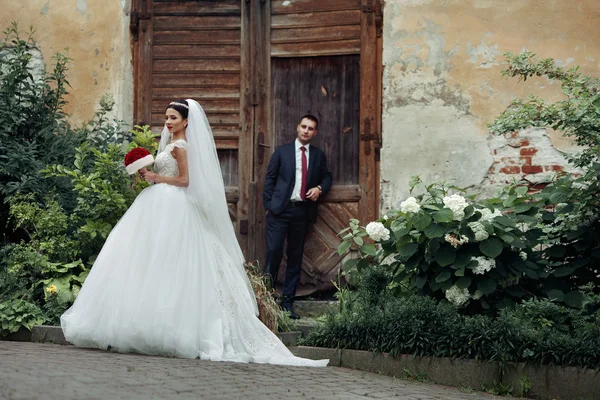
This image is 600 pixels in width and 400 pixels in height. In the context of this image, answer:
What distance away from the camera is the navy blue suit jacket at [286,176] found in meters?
8.91

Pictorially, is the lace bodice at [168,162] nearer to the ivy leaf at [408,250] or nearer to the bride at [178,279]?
the bride at [178,279]

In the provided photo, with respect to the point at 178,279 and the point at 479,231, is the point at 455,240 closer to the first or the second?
the point at 479,231

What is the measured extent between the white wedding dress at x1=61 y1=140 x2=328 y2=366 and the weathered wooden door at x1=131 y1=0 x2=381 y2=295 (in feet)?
6.85

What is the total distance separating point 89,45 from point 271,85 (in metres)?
2.04

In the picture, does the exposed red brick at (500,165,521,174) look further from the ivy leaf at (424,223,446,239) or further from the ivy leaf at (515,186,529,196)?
the ivy leaf at (424,223,446,239)

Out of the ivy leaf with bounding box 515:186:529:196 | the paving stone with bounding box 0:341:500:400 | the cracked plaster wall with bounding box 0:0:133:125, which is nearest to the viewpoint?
the paving stone with bounding box 0:341:500:400

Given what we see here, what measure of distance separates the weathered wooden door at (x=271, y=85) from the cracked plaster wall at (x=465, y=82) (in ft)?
0.76

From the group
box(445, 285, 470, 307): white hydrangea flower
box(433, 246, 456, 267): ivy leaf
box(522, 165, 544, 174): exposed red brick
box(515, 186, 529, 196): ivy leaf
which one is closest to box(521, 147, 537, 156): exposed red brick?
box(522, 165, 544, 174): exposed red brick

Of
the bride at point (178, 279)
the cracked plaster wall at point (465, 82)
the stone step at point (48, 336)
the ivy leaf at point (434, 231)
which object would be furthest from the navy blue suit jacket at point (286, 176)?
the ivy leaf at point (434, 231)

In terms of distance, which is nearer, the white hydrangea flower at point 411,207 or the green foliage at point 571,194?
the green foliage at point 571,194

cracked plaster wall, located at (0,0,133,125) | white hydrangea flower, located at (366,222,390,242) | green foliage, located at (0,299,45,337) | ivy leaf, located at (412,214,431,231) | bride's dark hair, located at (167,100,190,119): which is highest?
cracked plaster wall, located at (0,0,133,125)

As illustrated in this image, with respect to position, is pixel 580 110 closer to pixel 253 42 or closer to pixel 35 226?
pixel 253 42

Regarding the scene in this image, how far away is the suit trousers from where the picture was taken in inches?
349

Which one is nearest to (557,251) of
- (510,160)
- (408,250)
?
(408,250)
